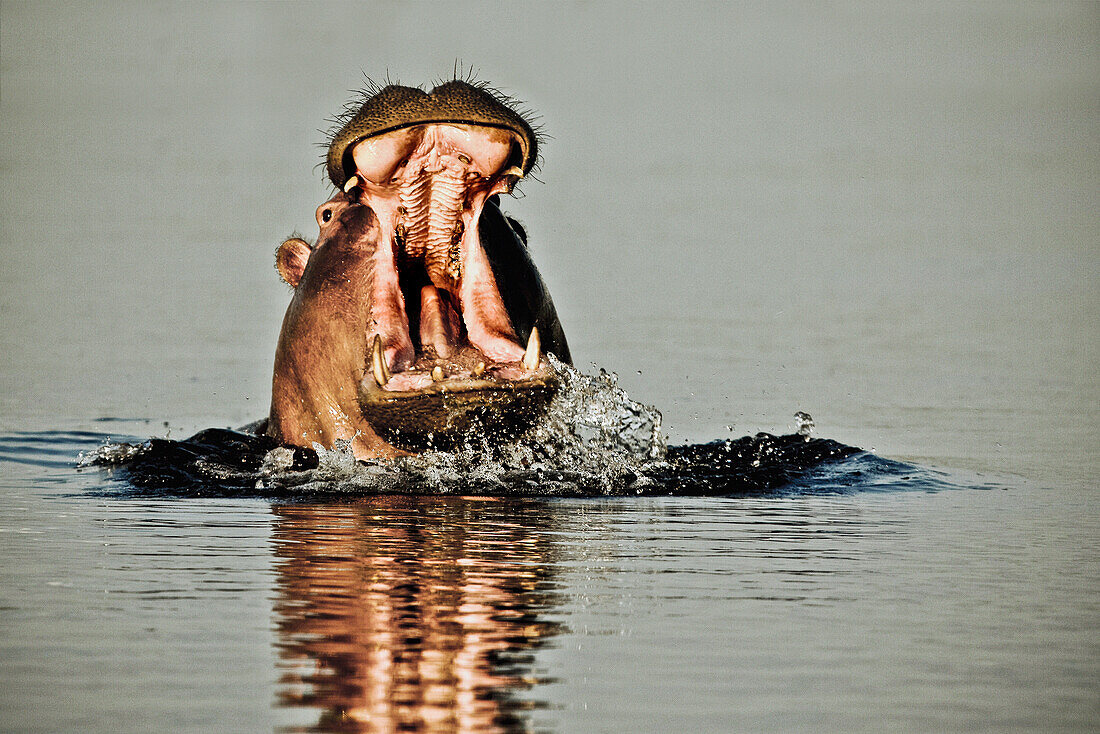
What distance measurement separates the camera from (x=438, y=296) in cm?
667

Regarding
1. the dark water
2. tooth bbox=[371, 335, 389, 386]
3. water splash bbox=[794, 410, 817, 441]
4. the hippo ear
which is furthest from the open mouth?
water splash bbox=[794, 410, 817, 441]

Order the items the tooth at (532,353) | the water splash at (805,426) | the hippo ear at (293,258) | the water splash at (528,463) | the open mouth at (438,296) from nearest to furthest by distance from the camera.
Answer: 1. the tooth at (532,353)
2. the open mouth at (438,296)
3. the water splash at (528,463)
4. the hippo ear at (293,258)
5. the water splash at (805,426)

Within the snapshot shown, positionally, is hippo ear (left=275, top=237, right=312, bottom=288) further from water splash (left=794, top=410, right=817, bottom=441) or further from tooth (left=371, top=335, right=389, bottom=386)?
water splash (left=794, top=410, right=817, bottom=441)

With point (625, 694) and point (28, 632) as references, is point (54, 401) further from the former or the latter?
point (625, 694)

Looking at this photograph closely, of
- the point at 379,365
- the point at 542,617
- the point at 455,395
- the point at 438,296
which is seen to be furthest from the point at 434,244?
the point at 542,617

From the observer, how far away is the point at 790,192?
23.1 meters

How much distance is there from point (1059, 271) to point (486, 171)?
13735mm

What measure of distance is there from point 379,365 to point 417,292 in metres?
0.77

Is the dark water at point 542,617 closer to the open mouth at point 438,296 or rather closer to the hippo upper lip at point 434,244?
the open mouth at point 438,296

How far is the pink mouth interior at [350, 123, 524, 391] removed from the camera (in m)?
6.07

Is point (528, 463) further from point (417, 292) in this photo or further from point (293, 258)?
point (293, 258)

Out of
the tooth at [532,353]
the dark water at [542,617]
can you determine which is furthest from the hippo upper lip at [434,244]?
the dark water at [542,617]

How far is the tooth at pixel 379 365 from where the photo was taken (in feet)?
19.8

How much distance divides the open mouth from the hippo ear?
1280 millimetres
